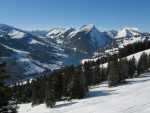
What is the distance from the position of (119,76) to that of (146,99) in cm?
4076

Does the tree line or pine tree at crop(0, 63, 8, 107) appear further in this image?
the tree line

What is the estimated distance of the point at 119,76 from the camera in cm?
10812

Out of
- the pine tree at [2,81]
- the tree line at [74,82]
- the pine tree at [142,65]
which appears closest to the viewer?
the pine tree at [2,81]

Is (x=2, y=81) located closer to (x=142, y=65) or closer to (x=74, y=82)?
(x=74, y=82)

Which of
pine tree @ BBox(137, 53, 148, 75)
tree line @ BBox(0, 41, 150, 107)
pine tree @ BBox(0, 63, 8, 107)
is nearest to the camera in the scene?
pine tree @ BBox(0, 63, 8, 107)

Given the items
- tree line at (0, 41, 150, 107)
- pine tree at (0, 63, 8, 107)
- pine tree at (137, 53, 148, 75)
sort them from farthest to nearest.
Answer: pine tree at (137, 53, 148, 75) → tree line at (0, 41, 150, 107) → pine tree at (0, 63, 8, 107)

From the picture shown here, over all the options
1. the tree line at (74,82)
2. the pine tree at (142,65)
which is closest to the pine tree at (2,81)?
the tree line at (74,82)

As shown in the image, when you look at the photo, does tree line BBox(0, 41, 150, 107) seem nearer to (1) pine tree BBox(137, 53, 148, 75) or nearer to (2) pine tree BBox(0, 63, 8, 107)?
(1) pine tree BBox(137, 53, 148, 75)

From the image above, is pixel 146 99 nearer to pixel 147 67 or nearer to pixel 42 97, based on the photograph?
pixel 42 97

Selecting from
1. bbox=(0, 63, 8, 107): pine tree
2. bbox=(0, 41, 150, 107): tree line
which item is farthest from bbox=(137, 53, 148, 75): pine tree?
bbox=(0, 63, 8, 107): pine tree

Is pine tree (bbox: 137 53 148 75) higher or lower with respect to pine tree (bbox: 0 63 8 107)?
higher

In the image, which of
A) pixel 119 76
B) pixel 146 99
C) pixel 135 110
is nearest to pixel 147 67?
pixel 119 76

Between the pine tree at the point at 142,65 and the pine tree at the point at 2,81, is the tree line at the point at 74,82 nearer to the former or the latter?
the pine tree at the point at 142,65

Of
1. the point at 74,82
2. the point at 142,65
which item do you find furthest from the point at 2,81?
the point at 142,65
